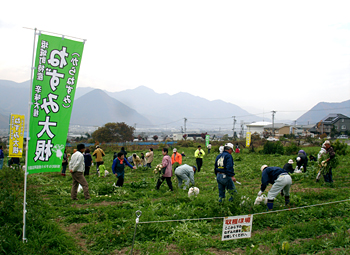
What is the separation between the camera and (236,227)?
4.50 metres

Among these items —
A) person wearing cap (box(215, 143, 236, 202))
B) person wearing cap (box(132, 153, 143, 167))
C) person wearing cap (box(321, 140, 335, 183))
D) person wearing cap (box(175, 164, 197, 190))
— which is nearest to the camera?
person wearing cap (box(215, 143, 236, 202))

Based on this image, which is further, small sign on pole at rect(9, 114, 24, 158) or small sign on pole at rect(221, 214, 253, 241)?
small sign on pole at rect(9, 114, 24, 158)

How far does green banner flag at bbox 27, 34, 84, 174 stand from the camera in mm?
5238

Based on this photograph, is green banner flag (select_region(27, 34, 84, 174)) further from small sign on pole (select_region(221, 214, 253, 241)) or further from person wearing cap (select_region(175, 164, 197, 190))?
person wearing cap (select_region(175, 164, 197, 190))

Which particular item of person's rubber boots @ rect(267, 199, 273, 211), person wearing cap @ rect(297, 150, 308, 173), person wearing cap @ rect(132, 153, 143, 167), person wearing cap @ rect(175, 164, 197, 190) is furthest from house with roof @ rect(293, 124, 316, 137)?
person's rubber boots @ rect(267, 199, 273, 211)

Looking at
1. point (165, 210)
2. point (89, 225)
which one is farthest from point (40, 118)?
point (165, 210)

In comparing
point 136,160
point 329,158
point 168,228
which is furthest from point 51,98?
point 136,160

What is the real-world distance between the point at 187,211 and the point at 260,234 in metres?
1.87

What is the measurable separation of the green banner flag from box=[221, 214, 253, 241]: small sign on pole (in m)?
3.80

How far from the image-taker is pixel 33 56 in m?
5.16

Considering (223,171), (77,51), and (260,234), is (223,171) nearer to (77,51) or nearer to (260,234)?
(260,234)

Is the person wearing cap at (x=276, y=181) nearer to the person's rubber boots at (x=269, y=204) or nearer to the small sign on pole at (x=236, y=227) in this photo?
the person's rubber boots at (x=269, y=204)

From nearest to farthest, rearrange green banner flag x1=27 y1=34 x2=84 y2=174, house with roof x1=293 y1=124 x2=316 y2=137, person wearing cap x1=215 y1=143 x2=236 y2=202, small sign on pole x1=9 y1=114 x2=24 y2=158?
green banner flag x1=27 y1=34 x2=84 y2=174 < person wearing cap x1=215 y1=143 x2=236 y2=202 < small sign on pole x1=9 y1=114 x2=24 y2=158 < house with roof x1=293 y1=124 x2=316 y2=137

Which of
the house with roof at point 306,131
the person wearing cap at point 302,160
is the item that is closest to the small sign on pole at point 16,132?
the person wearing cap at point 302,160
